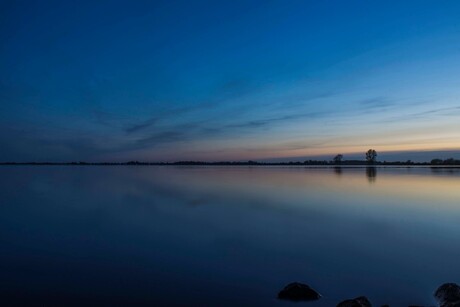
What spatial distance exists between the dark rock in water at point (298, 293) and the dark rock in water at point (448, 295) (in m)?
2.39

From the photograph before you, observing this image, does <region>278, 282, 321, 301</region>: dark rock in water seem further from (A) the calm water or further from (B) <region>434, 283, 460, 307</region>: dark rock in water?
(B) <region>434, 283, 460, 307</region>: dark rock in water

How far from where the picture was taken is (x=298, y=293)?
7055mm

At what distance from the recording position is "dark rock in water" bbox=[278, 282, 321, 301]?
701cm

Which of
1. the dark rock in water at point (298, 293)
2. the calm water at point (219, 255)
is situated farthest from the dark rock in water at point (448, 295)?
the dark rock in water at point (298, 293)

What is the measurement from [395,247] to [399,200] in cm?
1475

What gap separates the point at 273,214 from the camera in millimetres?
18594

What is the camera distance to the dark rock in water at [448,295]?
6590 mm

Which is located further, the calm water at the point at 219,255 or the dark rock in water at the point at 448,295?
the calm water at the point at 219,255

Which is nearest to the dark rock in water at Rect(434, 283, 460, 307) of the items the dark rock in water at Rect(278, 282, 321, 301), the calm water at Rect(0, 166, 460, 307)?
the calm water at Rect(0, 166, 460, 307)

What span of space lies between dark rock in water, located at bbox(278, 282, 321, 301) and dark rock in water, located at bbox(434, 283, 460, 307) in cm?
239

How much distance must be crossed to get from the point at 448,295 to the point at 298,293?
2944 millimetres

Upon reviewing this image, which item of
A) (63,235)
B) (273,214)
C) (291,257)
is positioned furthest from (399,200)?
(63,235)

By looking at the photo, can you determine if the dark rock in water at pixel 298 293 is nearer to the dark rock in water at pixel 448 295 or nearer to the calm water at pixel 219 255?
the calm water at pixel 219 255

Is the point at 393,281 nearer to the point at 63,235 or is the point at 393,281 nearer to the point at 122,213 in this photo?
the point at 63,235
